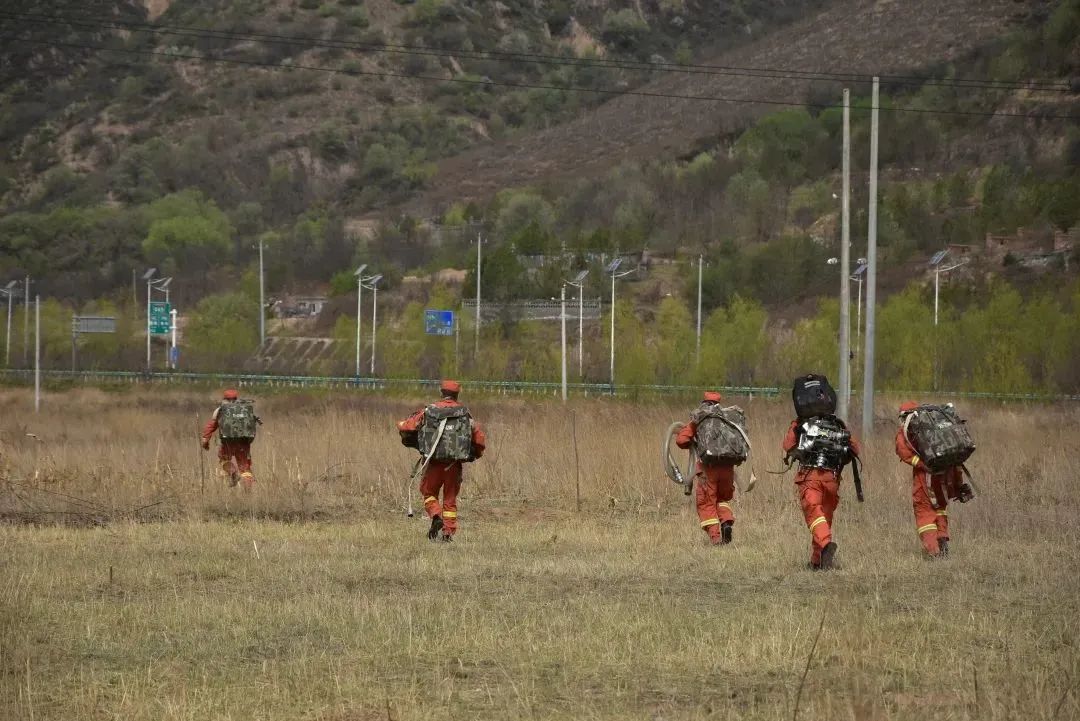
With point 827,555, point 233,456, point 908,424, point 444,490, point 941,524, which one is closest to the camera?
point 827,555

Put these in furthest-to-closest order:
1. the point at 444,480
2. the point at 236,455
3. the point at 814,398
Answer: the point at 236,455 → the point at 444,480 → the point at 814,398

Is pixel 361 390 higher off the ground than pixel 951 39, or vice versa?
pixel 951 39

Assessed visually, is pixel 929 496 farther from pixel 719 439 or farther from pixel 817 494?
pixel 719 439

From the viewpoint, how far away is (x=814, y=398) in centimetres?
1496

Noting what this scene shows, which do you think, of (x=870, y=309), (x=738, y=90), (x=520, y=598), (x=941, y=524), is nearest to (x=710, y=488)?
(x=941, y=524)

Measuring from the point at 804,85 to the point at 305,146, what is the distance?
5406cm

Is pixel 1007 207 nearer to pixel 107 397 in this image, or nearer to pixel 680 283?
pixel 680 283

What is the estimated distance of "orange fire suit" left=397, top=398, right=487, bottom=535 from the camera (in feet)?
56.4

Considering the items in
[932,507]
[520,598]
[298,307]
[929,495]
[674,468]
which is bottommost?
[520,598]

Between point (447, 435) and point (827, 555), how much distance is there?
4.26m

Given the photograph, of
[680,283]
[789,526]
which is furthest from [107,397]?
[789,526]

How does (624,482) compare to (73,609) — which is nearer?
(73,609)

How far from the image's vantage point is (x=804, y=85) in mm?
143250

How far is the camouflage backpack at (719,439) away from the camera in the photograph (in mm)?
16594
